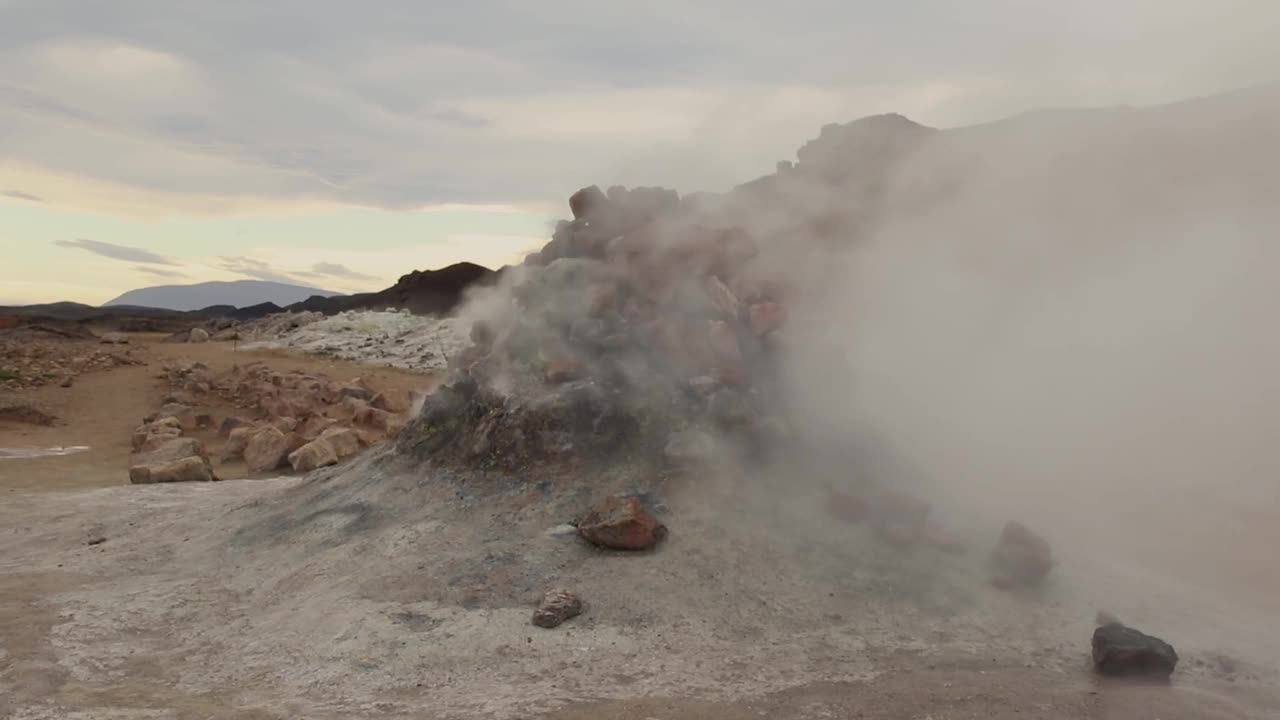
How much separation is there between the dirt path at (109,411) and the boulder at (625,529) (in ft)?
21.3

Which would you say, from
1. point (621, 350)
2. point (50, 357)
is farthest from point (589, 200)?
point (50, 357)

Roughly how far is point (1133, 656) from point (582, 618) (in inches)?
103

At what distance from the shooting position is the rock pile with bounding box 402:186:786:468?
5.83 m

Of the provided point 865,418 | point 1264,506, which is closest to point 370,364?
point 865,418

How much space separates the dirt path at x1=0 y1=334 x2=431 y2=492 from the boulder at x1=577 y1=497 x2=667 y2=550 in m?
6.50

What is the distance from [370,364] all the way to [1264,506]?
20797mm

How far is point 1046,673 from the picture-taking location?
411 cm

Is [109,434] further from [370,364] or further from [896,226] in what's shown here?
[896,226]

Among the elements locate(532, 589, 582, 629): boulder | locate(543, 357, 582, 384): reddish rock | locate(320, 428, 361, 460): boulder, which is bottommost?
locate(532, 589, 582, 629): boulder

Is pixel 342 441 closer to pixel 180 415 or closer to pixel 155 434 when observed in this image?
pixel 155 434

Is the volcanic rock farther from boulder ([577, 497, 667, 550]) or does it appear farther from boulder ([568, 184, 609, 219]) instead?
boulder ([577, 497, 667, 550])

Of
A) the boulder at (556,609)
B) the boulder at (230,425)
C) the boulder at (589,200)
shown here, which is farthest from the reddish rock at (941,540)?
the boulder at (230,425)

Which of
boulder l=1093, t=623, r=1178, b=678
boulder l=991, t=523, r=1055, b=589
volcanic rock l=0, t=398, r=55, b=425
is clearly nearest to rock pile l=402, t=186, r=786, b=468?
boulder l=991, t=523, r=1055, b=589

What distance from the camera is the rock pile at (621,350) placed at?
19.1 feet
